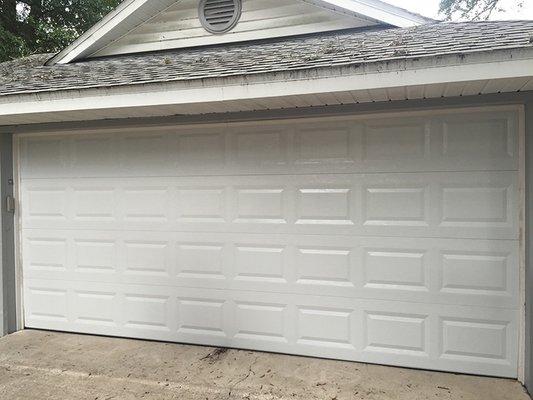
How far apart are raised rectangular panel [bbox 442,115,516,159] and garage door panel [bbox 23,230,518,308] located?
78 centimetres

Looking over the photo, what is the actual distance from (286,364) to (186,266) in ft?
4.67

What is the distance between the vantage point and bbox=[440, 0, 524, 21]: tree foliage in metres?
12.6

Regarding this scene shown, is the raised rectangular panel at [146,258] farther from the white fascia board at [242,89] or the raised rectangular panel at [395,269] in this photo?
the raised rectangular panel at [395,269]

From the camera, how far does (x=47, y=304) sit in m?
4.57

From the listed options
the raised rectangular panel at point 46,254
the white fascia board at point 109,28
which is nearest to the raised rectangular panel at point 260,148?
the white fascia board at point 109,28

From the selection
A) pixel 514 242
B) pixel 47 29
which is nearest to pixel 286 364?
pixel 514 242

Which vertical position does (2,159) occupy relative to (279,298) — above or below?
above

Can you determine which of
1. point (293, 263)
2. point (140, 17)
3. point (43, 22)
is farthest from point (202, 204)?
point (43, 22)

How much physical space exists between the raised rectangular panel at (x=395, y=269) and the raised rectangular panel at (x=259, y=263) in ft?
2.73

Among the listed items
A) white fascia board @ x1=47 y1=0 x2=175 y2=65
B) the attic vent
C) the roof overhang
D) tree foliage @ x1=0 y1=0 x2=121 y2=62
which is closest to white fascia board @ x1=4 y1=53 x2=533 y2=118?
the roof overhang

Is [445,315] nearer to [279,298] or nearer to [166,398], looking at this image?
[279,298]

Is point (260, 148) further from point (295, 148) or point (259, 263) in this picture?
point (259, 263)

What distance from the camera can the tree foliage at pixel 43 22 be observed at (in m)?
11.2

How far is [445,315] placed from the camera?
11.4ft
